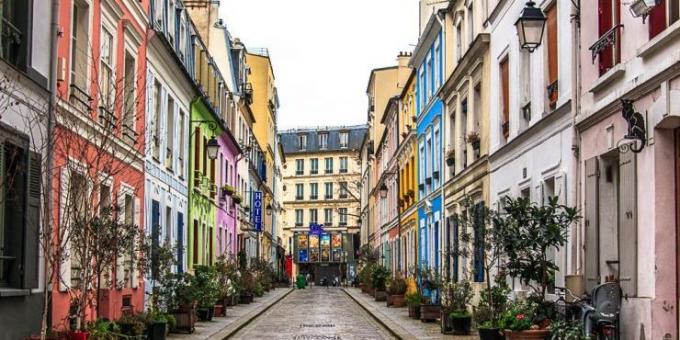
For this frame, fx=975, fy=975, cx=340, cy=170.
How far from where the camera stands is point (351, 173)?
10381 centimetres

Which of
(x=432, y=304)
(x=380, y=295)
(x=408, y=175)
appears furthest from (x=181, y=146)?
(x=380, y=295)

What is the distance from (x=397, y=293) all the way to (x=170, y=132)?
1156cm

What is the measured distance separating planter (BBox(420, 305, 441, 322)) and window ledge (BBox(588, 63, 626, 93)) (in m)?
11.8

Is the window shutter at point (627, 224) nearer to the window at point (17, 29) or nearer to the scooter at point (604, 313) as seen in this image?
the scooter at point (604, 313)

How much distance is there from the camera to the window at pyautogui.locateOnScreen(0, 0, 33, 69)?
12.5 m

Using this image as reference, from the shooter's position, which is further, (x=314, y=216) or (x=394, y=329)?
(x=314, y=216)

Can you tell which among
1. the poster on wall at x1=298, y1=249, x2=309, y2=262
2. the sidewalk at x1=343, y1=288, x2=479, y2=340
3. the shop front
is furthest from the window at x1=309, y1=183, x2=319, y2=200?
the sidewalk at x1=343, y1=288, x2=479, y2=340

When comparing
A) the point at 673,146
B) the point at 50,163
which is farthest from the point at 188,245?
the point at 673,146

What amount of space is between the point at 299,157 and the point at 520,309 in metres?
92.9

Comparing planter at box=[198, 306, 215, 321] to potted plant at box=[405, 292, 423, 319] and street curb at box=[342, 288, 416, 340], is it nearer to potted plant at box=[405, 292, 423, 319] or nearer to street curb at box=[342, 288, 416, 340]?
street curb at box=[342, 288, 416, 340]

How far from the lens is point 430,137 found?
32.4 metres

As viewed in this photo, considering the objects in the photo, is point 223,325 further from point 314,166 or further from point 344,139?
point 344,139

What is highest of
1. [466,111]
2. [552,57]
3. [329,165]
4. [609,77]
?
[329,165]

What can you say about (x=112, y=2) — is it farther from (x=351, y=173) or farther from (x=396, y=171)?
(x=351, y=173)
